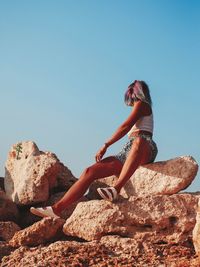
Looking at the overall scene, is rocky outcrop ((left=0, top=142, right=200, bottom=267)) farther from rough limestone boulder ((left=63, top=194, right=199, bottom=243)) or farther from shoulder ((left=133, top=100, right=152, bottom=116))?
shoulder ((left=133, top=100, right=152, bottom=116))

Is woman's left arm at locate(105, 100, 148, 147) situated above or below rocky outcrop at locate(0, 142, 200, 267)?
above

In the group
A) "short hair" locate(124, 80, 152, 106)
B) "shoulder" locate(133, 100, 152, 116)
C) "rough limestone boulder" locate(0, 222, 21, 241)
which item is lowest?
"rough limestone boulder" locate(0, 222, 21, 241)

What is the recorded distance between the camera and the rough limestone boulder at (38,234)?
9961 millimetres

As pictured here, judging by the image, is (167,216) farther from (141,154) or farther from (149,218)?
(141,154)

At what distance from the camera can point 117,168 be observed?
10.7 metres

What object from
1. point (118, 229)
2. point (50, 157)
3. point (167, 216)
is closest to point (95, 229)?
point (118, 229)

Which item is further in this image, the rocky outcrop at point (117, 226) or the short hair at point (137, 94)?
the short hair at point (137, 94)

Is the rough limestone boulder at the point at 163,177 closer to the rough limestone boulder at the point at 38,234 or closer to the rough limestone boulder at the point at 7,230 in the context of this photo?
the rough limestone boulder at the point at 38,234

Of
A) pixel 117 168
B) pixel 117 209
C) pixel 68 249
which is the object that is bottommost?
pixel 68 249

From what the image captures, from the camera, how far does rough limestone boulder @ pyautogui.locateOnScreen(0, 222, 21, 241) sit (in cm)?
1085

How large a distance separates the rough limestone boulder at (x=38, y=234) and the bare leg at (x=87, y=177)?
0.80 ft

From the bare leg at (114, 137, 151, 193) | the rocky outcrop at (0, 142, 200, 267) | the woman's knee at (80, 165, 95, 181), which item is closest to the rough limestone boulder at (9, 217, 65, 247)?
the rocky outcrop at (0, 142, 200, 267)

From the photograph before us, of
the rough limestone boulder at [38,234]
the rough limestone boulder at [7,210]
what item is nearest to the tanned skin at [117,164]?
the rough limestone boulder at [38,234]

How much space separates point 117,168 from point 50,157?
73.6 inches
